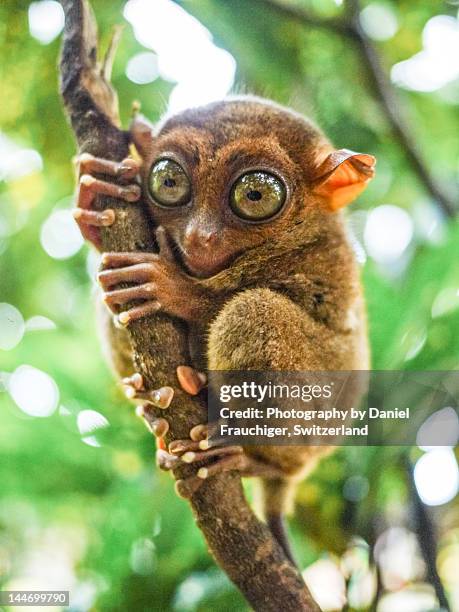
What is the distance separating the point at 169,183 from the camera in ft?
6.68

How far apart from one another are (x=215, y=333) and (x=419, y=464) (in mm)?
1087

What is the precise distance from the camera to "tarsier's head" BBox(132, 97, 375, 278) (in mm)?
2021

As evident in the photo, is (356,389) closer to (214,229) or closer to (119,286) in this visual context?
(214,229)

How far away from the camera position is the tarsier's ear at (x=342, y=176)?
78.8 inches

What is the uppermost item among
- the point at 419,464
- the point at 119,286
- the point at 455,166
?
the point at 455,166

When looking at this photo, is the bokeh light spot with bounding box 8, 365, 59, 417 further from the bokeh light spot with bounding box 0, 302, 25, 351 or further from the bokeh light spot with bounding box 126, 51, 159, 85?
the bokeh light spot with bounding box 126, 51, 159, 85

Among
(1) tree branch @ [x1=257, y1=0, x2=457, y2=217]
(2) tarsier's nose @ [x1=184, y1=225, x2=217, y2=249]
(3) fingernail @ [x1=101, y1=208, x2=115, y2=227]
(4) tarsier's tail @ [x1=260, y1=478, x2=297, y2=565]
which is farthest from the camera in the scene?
(1) tree branch @ [x1=257, y1=0, x2=457, y2=217]

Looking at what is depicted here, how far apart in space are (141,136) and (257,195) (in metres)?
0.41

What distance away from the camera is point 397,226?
3092 millimetres

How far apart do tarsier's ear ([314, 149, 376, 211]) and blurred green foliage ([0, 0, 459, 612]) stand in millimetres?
358

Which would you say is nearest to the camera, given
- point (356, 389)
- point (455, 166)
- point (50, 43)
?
point (356, 389)

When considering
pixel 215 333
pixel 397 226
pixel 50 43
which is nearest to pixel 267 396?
pixel 215 333

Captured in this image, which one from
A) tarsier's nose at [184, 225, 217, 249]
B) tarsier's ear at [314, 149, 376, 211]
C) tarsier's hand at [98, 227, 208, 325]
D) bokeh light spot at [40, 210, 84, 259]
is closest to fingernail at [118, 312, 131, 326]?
tarsier's hand at [98, 227, 208, 325]

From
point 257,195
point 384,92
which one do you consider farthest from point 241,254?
point 384,92
